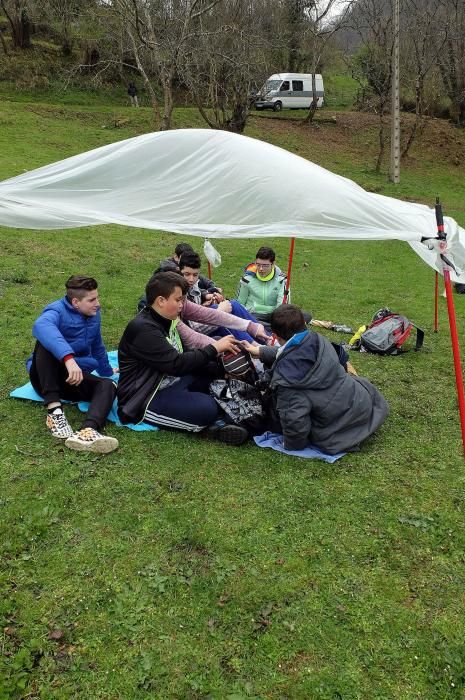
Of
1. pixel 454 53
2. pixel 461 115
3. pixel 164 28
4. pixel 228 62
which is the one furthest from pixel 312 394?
pixel 461 115

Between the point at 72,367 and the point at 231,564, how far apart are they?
191 cm

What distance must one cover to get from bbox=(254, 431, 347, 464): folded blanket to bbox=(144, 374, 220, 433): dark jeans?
1.35 feet

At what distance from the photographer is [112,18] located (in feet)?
84.7

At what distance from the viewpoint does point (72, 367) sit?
13.3ft

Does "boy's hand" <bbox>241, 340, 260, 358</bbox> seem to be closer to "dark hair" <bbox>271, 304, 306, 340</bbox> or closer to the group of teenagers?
the group of teenagers

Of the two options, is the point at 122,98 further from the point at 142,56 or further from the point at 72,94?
the point at 142,56

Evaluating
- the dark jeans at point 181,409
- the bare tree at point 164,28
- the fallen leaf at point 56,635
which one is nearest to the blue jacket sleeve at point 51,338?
the dark jeans at point 181,409

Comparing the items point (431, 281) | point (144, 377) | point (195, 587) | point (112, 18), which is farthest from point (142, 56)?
point (195, 587)

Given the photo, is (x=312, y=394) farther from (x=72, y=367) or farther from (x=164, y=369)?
(x=72, y=367)

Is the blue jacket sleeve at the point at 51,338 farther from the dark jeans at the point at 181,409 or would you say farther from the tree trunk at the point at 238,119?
the tree trunk at the point at 238,119

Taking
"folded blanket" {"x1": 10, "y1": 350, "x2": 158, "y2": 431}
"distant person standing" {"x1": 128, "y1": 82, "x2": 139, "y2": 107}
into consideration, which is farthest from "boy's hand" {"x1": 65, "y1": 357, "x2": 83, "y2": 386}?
"distant person standing" {"x1": 128, "y1": 82, "x2": 139, "y2": 107}

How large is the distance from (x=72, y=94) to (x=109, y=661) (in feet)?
100

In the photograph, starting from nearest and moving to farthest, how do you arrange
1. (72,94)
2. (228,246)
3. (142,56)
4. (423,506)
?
(423,506) < (228,246) < (142,56) < (72,94)

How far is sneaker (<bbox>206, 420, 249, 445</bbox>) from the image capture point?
4.14 m
